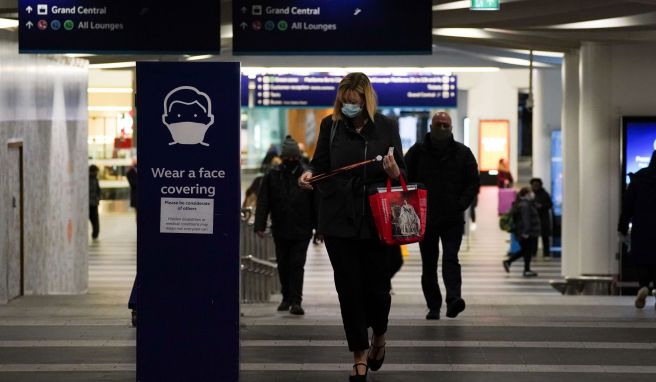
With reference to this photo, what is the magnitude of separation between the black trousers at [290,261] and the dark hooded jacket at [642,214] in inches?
111

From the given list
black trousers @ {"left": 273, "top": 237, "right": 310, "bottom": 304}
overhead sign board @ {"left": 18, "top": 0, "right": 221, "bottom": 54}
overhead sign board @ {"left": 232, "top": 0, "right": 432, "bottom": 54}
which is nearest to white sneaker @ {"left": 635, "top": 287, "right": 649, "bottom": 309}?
overhead sign board @ {"left": 232, "top": 0, "right": 432, "bottom": 54}

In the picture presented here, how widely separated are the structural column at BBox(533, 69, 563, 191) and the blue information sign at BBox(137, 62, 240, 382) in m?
22.4

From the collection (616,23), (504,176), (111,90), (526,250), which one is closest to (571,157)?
(526,250)

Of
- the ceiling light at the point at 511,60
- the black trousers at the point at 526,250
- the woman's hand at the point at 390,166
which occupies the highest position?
the ceiling light at the point at 511,60

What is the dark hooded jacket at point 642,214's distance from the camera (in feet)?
38.4

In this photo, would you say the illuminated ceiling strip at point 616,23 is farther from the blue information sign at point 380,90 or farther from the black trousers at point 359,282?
the blue information sign at point 380,90

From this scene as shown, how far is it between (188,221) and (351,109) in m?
1.12

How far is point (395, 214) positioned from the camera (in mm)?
7273

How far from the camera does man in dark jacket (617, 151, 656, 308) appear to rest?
38.4 feet

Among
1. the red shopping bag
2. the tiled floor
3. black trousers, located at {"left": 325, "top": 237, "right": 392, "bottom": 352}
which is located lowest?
the tiled floor

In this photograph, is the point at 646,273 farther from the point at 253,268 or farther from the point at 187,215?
the point at 187,215

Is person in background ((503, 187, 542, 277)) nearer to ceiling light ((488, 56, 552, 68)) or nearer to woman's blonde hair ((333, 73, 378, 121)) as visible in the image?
ceiling light ((488, 56, 552, 68))

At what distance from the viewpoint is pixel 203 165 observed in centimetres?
691

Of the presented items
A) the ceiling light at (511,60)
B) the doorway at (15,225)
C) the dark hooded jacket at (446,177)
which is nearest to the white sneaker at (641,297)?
the dark hooded jacket at (446,177)
